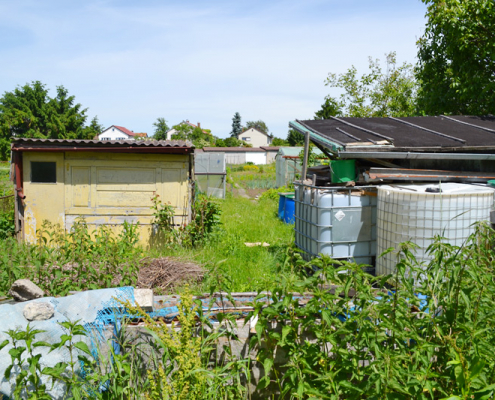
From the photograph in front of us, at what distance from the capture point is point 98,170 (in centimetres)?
902

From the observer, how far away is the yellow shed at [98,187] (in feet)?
29.3

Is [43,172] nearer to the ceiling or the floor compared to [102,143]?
nearer to the floor

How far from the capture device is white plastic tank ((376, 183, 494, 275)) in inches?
206

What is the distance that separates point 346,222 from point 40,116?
52.9 metres

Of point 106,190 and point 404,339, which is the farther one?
point 106,190

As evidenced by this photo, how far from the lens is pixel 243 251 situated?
853cm

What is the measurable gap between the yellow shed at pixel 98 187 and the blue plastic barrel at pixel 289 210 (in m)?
3.76

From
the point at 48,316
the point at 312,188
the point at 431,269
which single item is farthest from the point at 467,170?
the point at 48,316

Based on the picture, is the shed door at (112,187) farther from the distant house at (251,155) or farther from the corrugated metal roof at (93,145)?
the distant house at (251,155)

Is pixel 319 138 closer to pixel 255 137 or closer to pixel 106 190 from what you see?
pixel 106 190

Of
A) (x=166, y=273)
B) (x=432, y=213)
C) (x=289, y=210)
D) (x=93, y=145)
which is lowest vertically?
(x=166, y=273)

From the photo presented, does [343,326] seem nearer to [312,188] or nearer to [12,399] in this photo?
[12,399]

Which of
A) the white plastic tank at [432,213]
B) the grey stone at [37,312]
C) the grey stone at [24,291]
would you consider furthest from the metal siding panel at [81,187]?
the white plastic tank at [432,213]

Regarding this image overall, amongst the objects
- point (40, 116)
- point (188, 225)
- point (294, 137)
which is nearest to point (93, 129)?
point (40, 116)
